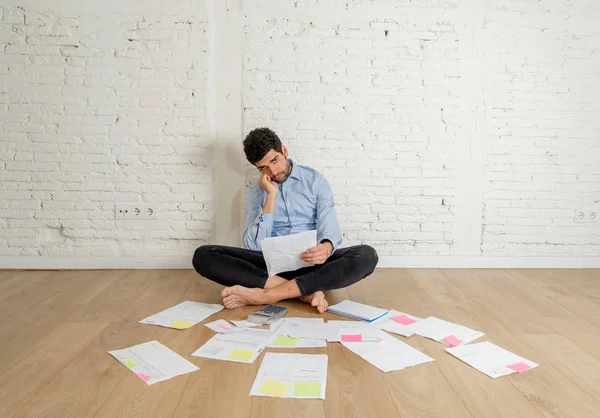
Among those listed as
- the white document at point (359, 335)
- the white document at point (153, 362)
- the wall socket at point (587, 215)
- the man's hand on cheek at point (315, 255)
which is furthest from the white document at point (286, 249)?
the wall socket at point (587, 215)

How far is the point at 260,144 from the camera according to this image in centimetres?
289

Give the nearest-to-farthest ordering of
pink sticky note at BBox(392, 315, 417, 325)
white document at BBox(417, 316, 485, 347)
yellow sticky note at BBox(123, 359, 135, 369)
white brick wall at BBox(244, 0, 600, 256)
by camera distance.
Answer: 1. yellow sticky note at BBox(123, 359, 135, 369)
2. white document at BBox(417, 316, 485, 347)
3. pink sticky note at BBox(392, 315, 417, 325)
4. white brick wall at BBox(244, 0, 600, 256)

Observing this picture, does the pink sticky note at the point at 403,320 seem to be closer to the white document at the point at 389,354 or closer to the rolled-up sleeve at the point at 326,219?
the white document at the point at 389,354

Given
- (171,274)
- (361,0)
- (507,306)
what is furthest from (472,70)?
(171,274)

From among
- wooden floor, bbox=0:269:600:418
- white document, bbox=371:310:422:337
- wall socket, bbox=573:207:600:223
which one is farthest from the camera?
wall socket, bbox=573:207:600:223

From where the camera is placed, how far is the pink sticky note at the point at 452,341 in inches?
88.8

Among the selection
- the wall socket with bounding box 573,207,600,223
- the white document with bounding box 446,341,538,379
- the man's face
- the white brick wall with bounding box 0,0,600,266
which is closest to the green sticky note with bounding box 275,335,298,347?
the white document with bounding box 446,341,538,379

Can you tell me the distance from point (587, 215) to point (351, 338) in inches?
98.3

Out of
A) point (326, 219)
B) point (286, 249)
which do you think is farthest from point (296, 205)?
point (286, 249)

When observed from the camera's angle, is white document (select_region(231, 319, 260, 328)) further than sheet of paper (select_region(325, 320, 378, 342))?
Yes

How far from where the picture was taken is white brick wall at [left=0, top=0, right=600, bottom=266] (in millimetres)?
3482

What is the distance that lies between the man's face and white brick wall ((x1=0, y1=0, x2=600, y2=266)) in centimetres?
62

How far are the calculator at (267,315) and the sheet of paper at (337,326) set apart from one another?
25 centimetres

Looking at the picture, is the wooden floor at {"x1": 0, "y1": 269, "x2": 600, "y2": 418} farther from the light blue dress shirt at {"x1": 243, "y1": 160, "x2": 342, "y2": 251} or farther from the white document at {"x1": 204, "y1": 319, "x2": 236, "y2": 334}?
the light blue dress shirt at {"x1": 243, "y1": 160, "x2": 342, "y2": 251}
